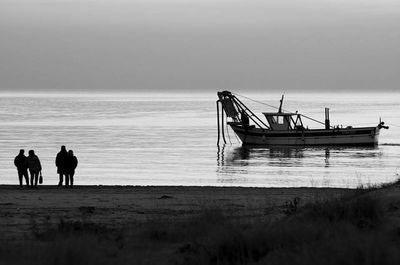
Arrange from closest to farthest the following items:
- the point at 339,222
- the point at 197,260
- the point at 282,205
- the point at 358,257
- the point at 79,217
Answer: the point at 358,257, the point at 197,260, the point at 339,222, the point at 79,217, the point at 282,205

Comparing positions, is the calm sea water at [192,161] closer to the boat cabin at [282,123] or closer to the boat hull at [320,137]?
the boat hull at [320,137]

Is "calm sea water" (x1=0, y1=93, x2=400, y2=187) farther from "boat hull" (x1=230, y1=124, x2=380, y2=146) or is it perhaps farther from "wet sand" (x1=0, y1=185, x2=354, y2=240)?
"wet sand" (x1=0, y1=185, x2=354, y2=240)

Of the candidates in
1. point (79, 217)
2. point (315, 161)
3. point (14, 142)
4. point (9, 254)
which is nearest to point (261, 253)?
point (9, 254)

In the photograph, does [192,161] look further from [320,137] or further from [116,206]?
[116,206]

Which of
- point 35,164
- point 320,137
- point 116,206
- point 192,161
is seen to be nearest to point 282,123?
point 320,137

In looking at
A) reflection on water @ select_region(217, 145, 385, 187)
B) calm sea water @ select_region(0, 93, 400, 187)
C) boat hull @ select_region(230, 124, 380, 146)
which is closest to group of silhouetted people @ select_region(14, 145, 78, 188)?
calm sea water @ select_region(0, 93, 400, 187)

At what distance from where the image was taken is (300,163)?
2080 inches

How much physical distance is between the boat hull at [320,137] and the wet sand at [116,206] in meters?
44.7

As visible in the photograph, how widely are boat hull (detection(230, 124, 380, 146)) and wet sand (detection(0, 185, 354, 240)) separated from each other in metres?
44.7

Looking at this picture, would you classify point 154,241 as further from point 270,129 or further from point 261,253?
point 270,129

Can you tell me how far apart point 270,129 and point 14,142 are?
19096 millimetres

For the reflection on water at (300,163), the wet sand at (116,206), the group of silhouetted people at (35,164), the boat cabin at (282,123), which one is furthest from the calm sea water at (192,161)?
the wet sand at (116,206)

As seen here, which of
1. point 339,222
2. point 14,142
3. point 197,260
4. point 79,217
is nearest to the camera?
point 197,260

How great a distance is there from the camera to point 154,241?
12.7 meters
